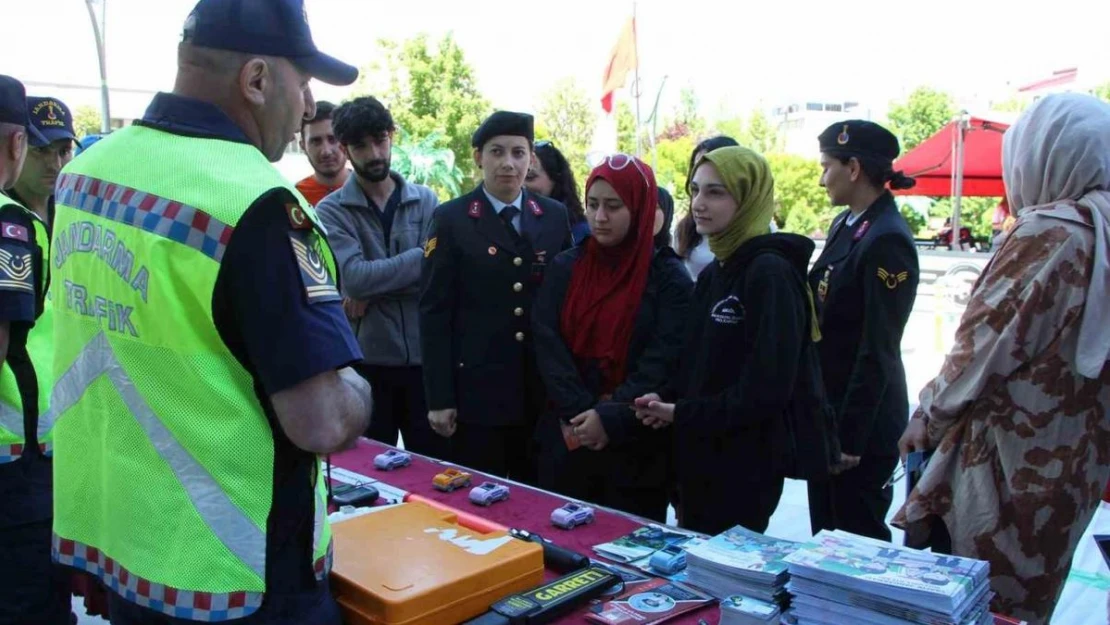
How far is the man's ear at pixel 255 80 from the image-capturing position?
1092mm

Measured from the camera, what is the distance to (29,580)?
1850 millimetres

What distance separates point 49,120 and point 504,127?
141 centimetres

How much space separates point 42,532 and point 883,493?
246 centimetres

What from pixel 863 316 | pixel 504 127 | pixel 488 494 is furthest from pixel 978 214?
pixel 488 494

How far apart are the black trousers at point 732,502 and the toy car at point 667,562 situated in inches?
20.8

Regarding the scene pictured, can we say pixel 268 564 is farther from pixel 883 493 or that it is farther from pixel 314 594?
pixel 883 493

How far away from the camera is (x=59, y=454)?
1.20m

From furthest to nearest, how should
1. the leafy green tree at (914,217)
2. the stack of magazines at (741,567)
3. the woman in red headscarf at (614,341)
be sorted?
the leafy green tree at (914,217)
the woman in red headscarf at (614,341)
the stack of magazines at (741,567)

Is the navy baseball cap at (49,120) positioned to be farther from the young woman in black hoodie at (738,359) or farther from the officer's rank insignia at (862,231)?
the officer's rank insignia at (862,231)

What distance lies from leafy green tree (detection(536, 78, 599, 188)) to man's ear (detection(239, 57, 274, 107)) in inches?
1114

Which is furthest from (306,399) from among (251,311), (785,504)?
(785,504)

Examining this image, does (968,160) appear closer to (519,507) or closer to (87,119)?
(519,507)

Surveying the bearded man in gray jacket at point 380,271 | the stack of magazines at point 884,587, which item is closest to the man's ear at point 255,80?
the stack of magazines at point 884,587

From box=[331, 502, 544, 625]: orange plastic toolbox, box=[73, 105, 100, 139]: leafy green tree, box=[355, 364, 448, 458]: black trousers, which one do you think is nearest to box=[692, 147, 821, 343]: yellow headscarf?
box=[331, 502, 544, 625]: orange plastic toolbox
